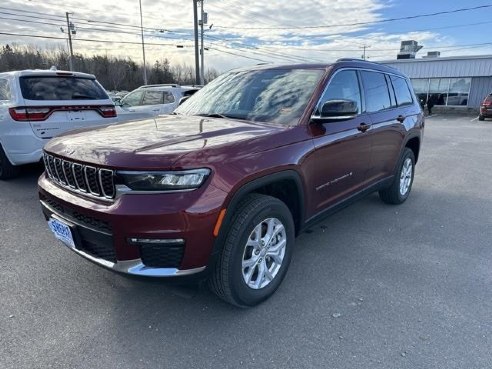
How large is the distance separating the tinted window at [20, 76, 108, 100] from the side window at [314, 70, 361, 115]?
454 centimetres

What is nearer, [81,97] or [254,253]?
[254,253]

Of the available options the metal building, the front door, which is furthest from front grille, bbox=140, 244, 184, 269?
the metal building

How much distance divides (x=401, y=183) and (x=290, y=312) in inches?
130

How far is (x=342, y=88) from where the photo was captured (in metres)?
3.68

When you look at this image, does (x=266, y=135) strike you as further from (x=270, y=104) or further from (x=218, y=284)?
(x=218, y=284)

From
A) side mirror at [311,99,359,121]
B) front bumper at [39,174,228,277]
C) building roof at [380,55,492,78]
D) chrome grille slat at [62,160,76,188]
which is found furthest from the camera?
building roof at [380,55,492,78]

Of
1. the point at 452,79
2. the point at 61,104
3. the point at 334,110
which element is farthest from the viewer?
the point at 452,79

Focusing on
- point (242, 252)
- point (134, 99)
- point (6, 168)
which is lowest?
point (6, 168)

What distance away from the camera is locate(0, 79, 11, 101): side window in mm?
5775

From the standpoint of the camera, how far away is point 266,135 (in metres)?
2.79

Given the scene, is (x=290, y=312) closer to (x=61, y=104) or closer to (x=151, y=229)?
(x=151, y=229)

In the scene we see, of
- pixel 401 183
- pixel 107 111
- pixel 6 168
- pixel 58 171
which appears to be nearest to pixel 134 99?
pixel 107 111

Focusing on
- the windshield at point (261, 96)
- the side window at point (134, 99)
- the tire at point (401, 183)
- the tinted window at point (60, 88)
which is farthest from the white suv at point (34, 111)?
the tire at point (401, 183)

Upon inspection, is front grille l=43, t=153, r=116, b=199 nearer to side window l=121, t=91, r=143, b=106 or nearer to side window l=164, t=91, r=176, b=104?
side window l=164, t=91, r=176, b=104
